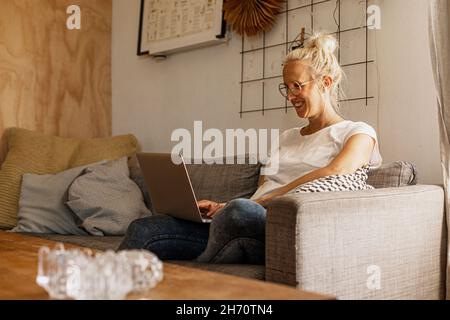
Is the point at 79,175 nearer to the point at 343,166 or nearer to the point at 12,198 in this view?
the point at 12,198

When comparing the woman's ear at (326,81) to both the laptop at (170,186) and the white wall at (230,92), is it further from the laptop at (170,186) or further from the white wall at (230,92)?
the laptop at (170,186)

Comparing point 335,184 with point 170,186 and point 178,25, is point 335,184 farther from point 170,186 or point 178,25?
point 178,25

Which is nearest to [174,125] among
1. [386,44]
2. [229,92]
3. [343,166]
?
[229,92]

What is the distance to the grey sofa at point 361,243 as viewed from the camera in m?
1.41

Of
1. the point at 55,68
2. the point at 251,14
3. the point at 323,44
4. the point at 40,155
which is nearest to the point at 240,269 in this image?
the point at 323,44

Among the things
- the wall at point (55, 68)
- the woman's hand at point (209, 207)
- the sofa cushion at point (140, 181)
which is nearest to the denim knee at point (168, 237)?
the woman's hand at point (209, 207)

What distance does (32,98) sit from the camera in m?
3.30

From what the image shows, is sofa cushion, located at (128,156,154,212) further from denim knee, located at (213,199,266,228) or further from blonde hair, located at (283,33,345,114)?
denim knee, located at (213,199,266,228)

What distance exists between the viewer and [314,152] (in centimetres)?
195

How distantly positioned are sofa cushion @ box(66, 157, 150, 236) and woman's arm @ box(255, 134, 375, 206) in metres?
0.87

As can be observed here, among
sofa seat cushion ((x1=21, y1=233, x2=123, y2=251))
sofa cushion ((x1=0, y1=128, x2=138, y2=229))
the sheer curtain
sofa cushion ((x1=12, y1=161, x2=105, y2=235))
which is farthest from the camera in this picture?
sofa cushion ((x1=0, y1=128, x2=138, y2=229))

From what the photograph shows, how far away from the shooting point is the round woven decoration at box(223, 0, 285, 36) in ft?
8.51

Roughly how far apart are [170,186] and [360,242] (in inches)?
22.0

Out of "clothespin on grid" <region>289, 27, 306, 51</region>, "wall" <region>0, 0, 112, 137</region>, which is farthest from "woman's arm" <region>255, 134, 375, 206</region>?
"wall" <region>0, 0, 112, 137</region>
